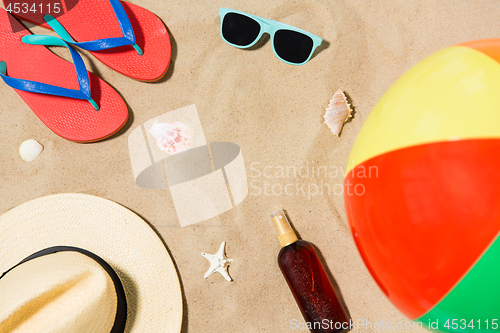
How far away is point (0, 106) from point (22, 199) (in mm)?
319

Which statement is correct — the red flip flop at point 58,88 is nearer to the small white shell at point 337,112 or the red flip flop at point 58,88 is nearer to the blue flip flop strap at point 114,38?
the blue flip flop strap at point 114,38

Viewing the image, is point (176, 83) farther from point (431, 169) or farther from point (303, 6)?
point (431, 169)

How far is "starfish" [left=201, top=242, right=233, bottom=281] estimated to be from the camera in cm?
96

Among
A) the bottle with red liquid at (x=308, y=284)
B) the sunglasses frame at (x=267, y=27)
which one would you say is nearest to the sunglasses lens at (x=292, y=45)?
the sunglasses frame at (x=267, y=27)

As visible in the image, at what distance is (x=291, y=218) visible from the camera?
0.97 meters

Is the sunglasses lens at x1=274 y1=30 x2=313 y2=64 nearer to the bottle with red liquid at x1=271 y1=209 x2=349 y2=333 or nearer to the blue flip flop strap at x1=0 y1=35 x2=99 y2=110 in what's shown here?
the bottle with red liquid at x1=271 y1=209 x2=349 y2=333

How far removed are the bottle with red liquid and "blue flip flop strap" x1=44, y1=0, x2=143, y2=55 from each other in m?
0.72

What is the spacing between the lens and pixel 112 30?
1033mm

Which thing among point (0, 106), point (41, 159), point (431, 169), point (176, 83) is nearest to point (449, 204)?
point (431, 169)

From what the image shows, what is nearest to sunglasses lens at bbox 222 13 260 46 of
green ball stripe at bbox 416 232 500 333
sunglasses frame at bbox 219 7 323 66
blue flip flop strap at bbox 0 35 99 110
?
sunglasses frame at bbox 219 7 323 66

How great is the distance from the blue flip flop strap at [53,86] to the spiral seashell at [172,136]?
0.22m

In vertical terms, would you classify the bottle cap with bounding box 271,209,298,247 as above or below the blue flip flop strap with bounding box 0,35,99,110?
below

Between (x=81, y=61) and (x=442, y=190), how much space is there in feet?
3.46

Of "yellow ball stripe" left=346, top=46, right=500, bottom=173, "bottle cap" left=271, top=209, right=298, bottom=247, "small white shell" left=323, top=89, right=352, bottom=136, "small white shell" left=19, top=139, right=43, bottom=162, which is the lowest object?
"bottle cap" left=271, top=209, right=298, bottom=247
